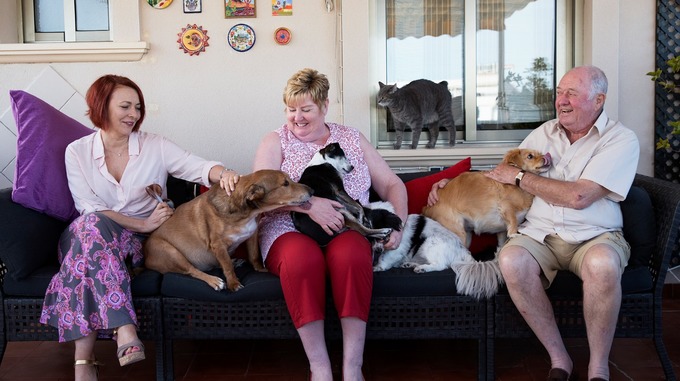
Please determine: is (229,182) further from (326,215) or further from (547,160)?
(547,160)

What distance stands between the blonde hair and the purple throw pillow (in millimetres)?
1013

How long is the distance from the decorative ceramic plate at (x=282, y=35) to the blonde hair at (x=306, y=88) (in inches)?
43.0

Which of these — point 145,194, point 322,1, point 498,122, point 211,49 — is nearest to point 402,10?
point 322,1

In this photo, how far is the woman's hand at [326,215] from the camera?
2504 millimetres

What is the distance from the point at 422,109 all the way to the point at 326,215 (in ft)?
5.14

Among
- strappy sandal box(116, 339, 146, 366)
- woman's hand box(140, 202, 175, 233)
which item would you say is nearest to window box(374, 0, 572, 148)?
woman's hand box(140, 202, 175, 233)

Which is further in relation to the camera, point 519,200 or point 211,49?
point 211,49

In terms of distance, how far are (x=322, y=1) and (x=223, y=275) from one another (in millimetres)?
1801

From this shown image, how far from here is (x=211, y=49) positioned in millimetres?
3738

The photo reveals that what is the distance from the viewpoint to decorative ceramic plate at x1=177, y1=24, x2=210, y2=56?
371 centimetres

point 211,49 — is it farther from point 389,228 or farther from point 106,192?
point 389,228

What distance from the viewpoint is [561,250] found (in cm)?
260

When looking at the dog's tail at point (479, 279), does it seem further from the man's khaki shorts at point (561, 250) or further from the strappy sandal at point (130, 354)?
the strappy sandal at point (130, 354)

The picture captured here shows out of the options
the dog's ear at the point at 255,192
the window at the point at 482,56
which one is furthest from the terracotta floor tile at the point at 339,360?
the window at the point at 482,56
